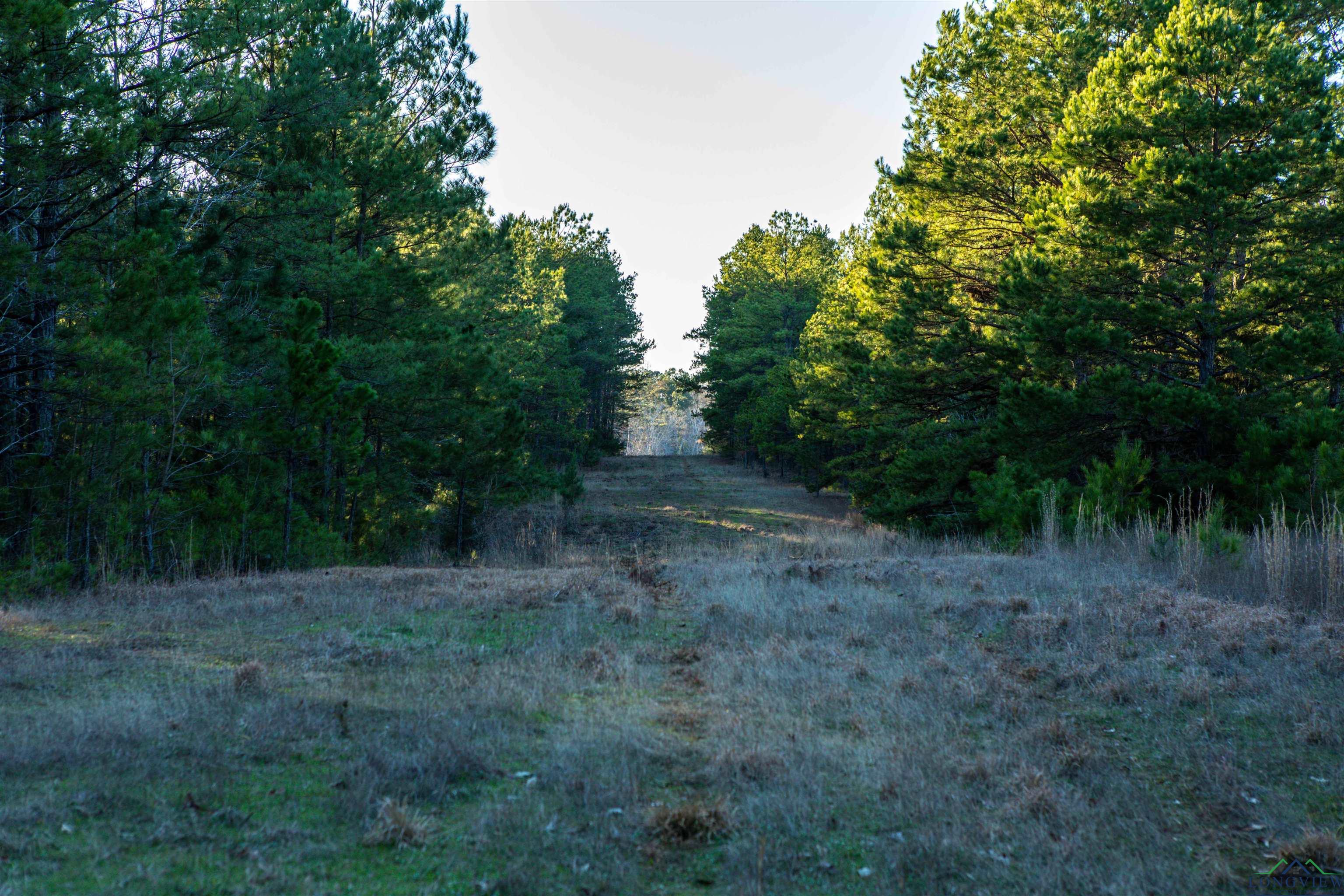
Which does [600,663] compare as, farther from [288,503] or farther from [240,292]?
[240,292]

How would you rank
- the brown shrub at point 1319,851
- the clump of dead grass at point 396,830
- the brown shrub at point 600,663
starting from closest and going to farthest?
the brown shrub at point 1319,851
the clump of dead grass at point 396,830
the brown shrub at point 600,663

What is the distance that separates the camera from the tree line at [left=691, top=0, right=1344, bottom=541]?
1389cm

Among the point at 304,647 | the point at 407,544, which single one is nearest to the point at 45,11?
the point at 304,647

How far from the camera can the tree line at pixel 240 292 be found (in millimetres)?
9508

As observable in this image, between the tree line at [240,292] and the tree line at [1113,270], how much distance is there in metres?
10.3

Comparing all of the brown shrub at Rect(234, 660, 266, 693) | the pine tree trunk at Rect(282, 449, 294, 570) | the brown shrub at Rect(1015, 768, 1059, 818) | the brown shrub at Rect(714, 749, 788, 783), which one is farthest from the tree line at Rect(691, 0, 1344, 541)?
the pine tree trunk at Rect(282, 449, 294, 570)

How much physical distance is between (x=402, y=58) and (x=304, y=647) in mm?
13468

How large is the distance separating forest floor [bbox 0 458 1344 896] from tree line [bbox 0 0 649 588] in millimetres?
2468

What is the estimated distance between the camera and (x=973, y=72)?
64.6 feet

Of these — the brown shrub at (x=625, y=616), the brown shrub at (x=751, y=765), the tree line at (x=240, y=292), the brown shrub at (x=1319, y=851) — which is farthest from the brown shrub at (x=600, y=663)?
A: the tree line at (x=240, y=292)

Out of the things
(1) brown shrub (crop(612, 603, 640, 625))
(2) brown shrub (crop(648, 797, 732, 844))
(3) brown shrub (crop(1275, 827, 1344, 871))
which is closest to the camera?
(3) brown shrub (crop(1275, 827, 1344, 871))

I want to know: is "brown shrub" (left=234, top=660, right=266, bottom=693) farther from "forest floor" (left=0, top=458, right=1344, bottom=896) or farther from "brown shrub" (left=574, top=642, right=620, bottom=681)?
"brown shrub" (left=574, top=642, right=620, bottom=681)

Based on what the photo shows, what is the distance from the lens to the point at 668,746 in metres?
4.82

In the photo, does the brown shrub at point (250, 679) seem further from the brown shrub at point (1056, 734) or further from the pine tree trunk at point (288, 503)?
the pine tree trunk at point (288, 503)
